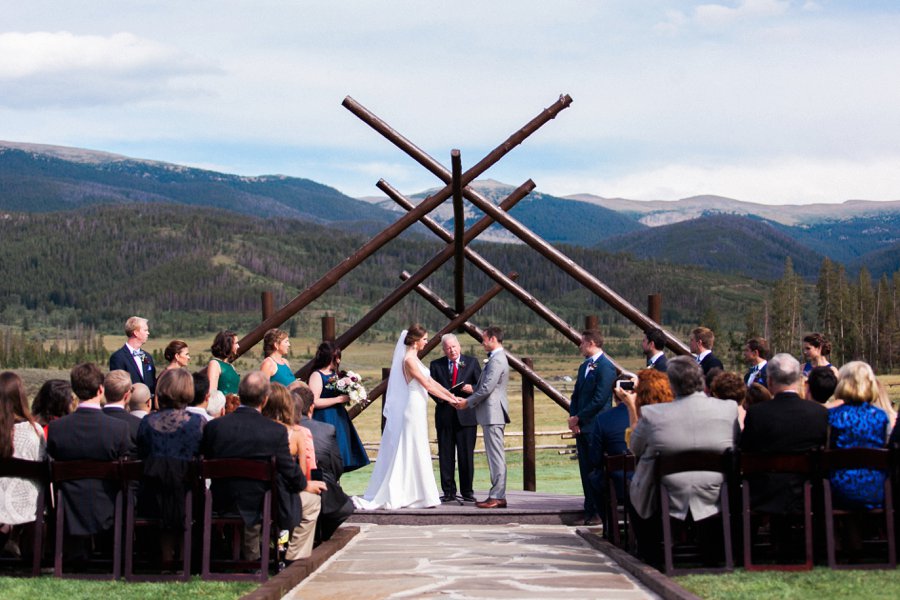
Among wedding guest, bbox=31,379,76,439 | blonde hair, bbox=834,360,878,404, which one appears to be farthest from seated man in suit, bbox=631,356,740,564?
wedding guest, bbox=31,379,76,439

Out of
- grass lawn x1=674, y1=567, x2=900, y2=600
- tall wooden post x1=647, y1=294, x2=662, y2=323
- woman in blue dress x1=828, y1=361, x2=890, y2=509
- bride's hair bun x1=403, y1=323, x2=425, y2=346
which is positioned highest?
tall wooden post x1=647, y1=294, x2=662, y2=323

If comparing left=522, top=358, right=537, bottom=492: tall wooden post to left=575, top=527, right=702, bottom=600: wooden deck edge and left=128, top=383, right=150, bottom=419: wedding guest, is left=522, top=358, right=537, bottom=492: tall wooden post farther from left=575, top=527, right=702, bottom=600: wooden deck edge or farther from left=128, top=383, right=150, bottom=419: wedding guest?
left=128, top=383, right=150, bottom=419: wedding guest

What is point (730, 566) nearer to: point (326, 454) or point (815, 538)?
point (815, 538)

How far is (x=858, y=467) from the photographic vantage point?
832 centimetres

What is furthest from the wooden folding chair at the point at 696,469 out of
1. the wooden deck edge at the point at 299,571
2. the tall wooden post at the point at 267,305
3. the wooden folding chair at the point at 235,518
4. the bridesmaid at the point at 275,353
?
the tall wooden post at the point at 267,305

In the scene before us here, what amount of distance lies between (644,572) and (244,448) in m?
2.73

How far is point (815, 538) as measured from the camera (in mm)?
8602

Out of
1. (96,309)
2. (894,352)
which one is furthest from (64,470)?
(96,309)

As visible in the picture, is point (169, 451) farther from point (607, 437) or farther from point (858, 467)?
point (858, 467)

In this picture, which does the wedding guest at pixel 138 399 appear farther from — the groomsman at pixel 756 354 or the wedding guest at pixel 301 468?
the groomsman at pixel 756 354

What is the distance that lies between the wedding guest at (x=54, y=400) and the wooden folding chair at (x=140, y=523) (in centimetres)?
73

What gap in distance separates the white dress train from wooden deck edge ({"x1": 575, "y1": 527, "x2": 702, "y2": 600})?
2784mm

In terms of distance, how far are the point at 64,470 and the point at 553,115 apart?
8715 mm

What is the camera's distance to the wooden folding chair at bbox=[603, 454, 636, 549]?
9.65m
